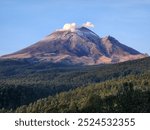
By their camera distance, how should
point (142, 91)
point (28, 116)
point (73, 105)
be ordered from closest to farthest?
point (28, 116), point (73, 105), point (142, 91)

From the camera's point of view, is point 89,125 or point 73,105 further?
point 73,105

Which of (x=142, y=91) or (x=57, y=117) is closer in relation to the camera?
(x=57, y=117)

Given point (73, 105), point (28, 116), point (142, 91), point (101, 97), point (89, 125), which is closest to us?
point (89, 125)

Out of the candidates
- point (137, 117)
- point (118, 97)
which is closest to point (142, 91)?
point (118, 97)

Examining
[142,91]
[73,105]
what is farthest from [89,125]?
[142,91]

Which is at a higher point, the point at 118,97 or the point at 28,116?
the point at 28,116

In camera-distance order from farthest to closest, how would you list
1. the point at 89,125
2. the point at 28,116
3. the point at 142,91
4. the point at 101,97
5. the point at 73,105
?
the point at 142,91
the point at 101,97
the point at 73,105
the point at 28,116
the point at 89,125

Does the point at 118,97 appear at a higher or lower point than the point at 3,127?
lower

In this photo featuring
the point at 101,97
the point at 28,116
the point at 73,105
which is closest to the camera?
the point at 28,116

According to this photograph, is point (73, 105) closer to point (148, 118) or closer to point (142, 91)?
point (142, 91)

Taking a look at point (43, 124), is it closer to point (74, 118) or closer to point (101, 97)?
point (74, 118)
